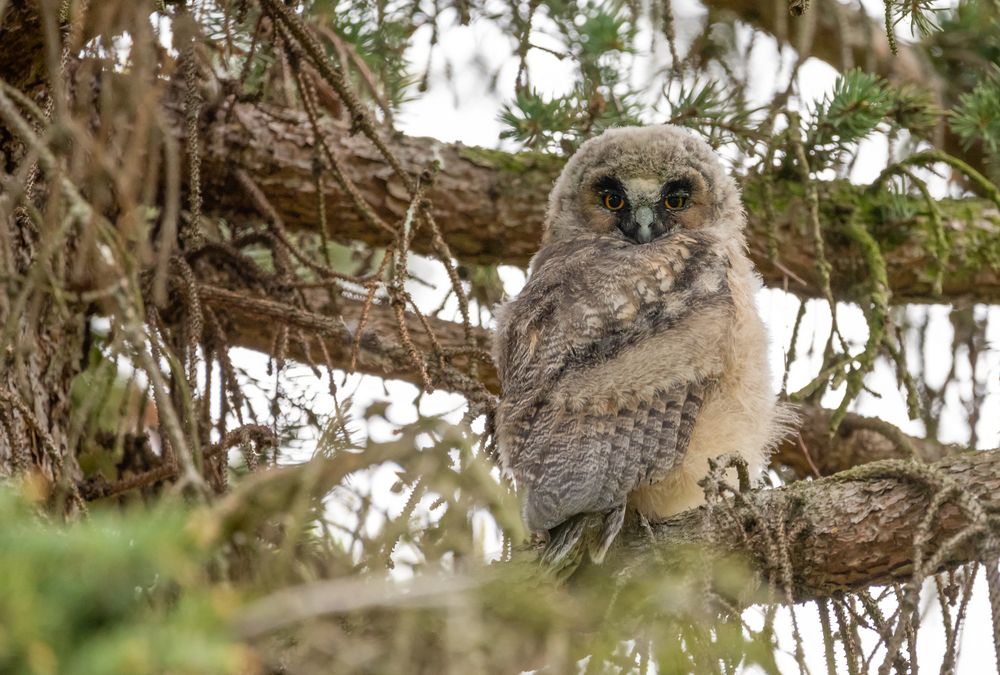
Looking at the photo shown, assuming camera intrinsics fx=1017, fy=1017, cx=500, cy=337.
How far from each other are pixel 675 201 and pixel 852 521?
1.72 metres

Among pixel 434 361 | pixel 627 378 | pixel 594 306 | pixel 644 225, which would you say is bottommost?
pixel 627 378

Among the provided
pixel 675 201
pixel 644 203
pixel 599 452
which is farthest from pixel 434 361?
pixel 675 201

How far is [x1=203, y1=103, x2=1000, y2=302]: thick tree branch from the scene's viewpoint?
3617mm

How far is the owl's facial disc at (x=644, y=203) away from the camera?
3713 mm

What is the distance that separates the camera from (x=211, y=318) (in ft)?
9.77

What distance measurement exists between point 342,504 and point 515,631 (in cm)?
53

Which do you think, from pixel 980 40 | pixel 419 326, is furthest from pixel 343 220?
pixel 980 40

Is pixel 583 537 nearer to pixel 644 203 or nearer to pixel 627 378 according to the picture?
pixel 627 378

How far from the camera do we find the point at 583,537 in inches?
104

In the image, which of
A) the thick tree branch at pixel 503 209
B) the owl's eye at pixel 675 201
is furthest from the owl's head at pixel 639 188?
the thick tree branch at pixel 503 209

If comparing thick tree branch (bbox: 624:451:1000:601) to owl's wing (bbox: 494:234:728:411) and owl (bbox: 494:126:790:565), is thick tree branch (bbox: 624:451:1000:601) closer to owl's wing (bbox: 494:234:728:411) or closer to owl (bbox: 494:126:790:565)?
owl (bbox: 494:126:790:565)

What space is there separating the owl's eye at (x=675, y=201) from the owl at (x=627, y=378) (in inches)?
4.5

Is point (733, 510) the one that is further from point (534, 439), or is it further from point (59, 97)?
point (59, 97)

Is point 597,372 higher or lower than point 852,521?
higher
